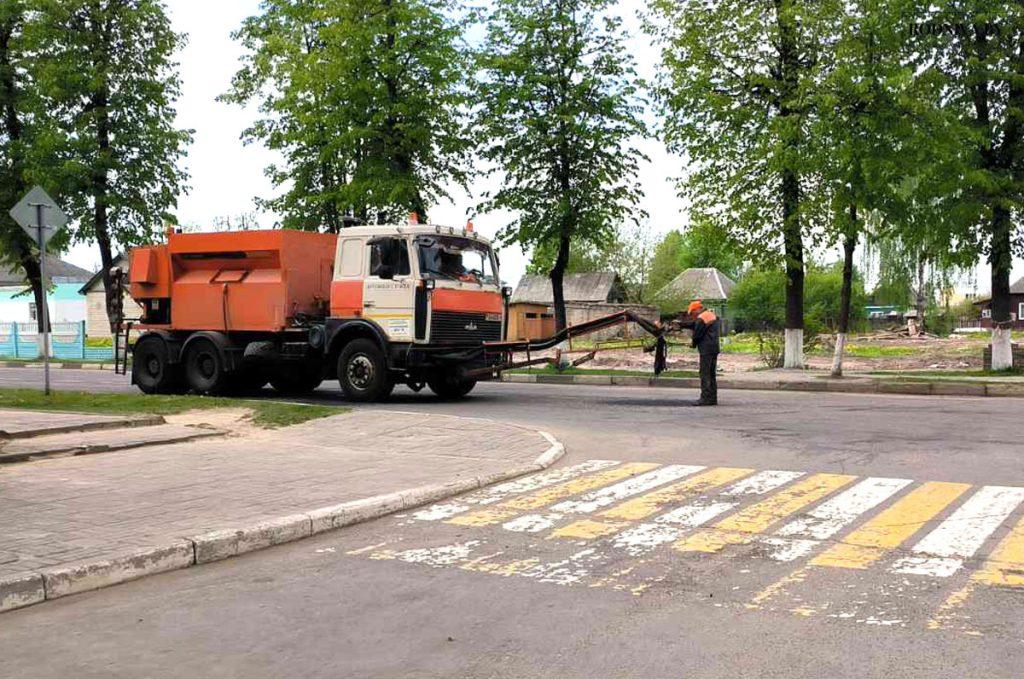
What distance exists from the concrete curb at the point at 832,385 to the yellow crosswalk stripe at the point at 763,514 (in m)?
12.0

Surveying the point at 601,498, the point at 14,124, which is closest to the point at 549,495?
the point at 601,498

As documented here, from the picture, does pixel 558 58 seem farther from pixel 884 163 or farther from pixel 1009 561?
pixel 1009 561

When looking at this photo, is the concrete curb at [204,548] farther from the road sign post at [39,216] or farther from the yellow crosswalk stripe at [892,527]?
the road sign post at [39,216]

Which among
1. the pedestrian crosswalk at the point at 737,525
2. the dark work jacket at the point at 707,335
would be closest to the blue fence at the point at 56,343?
the dark work jacket at the point at 707,335

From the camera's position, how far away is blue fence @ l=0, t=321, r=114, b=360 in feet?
125

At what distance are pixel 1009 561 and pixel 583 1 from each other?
23.2 m

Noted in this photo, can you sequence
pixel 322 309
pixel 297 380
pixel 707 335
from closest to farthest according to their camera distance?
pixel 707 335, pixel 322 309, pixel 297 380

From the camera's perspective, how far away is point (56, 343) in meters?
39.1

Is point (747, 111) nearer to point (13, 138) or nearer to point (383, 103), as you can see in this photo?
point (383, 103)

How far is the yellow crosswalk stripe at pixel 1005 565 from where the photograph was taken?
518 cm

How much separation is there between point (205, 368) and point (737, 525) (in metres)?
14.6

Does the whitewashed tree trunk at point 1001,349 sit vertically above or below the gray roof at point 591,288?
below

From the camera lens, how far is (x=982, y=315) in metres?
96.9

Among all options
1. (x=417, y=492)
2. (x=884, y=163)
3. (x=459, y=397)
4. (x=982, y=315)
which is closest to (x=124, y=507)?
(x=417, y=492)
